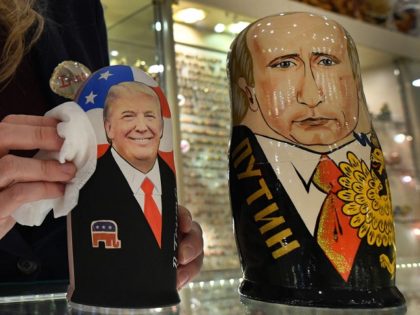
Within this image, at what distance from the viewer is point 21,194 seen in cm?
37

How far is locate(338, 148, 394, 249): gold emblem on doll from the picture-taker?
436mm

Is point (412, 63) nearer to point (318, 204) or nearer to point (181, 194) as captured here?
point (181, 194)

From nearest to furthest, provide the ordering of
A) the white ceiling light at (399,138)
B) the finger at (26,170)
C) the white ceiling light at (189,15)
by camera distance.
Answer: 1. the finger at (26,170)
2. the white ceiling light at (189,15)
3. the white ceiling light at (399,138)

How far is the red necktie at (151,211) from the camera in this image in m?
0.39

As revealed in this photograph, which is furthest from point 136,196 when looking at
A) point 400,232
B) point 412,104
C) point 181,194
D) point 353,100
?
point 412,104

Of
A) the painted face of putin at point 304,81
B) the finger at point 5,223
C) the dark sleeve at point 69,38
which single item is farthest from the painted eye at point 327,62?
the dark sleeve at point 69,38

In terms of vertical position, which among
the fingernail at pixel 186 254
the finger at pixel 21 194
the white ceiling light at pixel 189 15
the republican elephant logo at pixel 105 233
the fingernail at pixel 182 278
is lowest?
the fingernail at pixel 182 278

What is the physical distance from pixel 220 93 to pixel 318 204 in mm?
1702

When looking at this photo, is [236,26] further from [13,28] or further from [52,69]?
[13,28]

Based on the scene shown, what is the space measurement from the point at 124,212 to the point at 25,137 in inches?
3.5

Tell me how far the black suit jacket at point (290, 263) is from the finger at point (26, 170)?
181mm

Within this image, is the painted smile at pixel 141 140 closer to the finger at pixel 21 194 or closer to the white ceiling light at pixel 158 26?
the finger at pixel 21 194

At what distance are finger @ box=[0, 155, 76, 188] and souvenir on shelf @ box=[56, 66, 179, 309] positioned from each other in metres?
0.03

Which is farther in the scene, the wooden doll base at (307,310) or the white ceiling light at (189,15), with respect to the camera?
the white ceiling light at (189,15)
